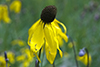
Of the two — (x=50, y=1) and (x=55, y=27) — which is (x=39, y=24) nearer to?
(x=55, y=27)

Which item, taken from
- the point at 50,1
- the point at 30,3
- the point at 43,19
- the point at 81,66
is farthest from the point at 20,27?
the point at 43,19

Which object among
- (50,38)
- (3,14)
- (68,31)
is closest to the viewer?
(50,38)

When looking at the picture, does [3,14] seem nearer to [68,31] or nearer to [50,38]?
[68,31]

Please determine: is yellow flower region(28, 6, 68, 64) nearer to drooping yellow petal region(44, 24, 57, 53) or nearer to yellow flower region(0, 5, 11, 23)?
drooping yellow petal region(44, 24, 57, 53)

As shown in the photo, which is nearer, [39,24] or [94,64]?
[39,24]

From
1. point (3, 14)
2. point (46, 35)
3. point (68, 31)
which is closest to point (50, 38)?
point (46, 35)

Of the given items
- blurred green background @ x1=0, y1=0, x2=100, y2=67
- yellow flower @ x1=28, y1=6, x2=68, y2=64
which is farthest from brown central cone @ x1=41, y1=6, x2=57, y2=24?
blurred green background @ x1=0, y1=0, x2=100, y2=67

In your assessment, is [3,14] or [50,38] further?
[3,14]

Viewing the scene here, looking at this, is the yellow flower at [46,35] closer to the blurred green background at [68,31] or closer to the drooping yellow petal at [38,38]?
the drooping yellow petal at [38,38]

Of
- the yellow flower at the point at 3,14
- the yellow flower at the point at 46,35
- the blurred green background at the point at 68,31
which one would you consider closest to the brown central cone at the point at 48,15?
the yellow flower at the point at 46,35
